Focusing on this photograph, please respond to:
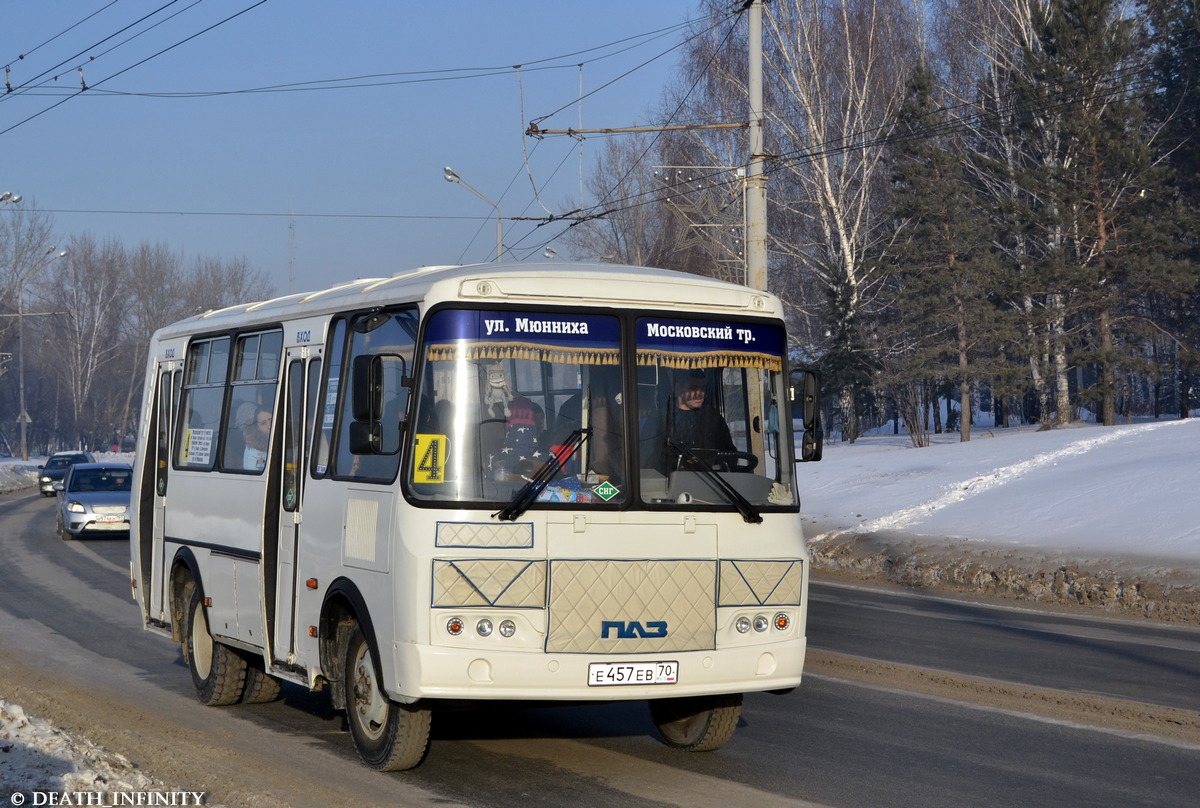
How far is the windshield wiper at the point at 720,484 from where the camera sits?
741cm

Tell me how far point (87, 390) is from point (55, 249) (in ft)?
48.0

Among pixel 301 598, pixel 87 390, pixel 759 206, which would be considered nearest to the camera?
pixel 301 598

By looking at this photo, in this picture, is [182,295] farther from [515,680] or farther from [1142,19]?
[515,680]

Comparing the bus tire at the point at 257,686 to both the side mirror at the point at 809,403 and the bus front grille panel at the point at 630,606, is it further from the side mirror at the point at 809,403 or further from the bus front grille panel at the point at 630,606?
the side mirror at the point at 809,403

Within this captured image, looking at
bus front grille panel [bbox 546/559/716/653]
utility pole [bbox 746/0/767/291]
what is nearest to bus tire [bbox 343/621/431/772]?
bus front grille panel [bbox 546/559/716/653]

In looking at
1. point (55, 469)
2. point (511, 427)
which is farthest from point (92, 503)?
point (55, 469)

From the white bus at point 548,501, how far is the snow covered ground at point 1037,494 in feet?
36.3

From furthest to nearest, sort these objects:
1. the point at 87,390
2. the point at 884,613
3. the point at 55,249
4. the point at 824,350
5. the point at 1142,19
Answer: the point at 87,390
the point at 55,249
the point at 824,350
the point at 1142,19
the point at 884,613

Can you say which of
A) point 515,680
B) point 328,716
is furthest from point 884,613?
point 515,680

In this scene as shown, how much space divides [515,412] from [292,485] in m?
2.17

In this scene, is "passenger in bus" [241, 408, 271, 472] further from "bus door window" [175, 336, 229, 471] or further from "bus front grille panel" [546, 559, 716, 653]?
"bus front grille panel" [546, 559, 716, 653]

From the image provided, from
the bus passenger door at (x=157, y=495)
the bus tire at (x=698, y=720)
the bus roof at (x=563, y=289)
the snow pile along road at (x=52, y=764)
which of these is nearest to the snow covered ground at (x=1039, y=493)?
the bus tire at (x=698, y=720)

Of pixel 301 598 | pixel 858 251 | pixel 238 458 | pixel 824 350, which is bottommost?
pixel 301 598

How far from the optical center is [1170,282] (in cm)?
4216
